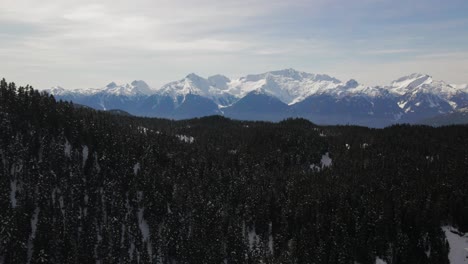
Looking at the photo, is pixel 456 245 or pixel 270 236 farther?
pixel 270 236

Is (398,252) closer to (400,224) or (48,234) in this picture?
(400,224)

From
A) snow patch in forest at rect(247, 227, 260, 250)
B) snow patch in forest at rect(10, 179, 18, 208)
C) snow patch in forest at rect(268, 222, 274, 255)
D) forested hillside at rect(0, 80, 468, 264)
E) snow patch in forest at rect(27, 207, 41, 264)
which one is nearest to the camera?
forested hillside at rect(0, 80, 468, 264)

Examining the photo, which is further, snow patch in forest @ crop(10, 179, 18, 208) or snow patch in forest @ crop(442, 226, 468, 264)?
snow patch in forest @ crop(10, 179, 18, 208)

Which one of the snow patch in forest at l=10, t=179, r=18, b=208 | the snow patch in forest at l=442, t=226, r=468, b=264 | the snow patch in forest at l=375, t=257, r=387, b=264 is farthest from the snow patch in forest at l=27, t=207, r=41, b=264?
the snow patch in forest at l=442, t=226, r=468, b=264

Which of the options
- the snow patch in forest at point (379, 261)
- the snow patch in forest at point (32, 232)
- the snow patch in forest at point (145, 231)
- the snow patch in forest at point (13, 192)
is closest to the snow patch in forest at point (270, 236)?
the snow patch in forest at point (379, 261)

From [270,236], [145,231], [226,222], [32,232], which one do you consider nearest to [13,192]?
[32,232]

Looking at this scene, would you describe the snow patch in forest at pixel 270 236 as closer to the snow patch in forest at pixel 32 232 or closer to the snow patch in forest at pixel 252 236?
the snow patch in forest at pixel 252 236

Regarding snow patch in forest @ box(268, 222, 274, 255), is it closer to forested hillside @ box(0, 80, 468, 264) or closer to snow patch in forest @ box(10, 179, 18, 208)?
forested hillside @ box(0, 80, 468, 264)

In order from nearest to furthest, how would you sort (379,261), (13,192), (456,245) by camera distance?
1. (379,261)
2. (456,245)
3. (13,192)

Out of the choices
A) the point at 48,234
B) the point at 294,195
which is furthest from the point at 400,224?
the point at 48,234

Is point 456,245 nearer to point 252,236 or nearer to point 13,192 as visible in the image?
point 252,236
